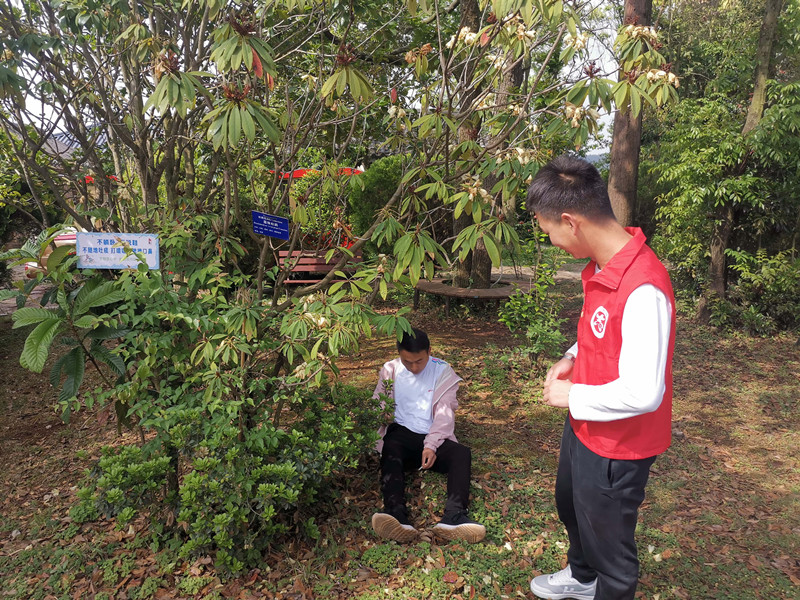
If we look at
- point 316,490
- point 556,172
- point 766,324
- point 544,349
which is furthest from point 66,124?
point 766,324

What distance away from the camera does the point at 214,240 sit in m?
3.01

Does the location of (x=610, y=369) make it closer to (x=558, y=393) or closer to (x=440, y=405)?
(x=558, y=393)

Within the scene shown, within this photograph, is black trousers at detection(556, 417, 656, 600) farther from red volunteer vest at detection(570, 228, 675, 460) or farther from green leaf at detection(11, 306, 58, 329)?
green leaf at detection(11, 306, 58, 329)

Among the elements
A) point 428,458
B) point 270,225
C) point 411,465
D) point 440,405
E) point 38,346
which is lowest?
point 411,465

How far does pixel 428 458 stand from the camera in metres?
3.11

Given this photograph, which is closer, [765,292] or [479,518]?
[479,518]

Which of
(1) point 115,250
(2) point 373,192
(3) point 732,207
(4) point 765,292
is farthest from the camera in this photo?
(2) point 373,192

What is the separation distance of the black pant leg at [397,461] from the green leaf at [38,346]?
5.67ft

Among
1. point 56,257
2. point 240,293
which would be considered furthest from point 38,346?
point 240,293

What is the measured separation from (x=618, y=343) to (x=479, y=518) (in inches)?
66.6

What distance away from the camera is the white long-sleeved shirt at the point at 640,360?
1626 millimetres

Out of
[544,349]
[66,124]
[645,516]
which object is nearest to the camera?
[645,516]

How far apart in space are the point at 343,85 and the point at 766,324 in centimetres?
658

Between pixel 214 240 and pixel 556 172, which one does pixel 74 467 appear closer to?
pixel 214 240
